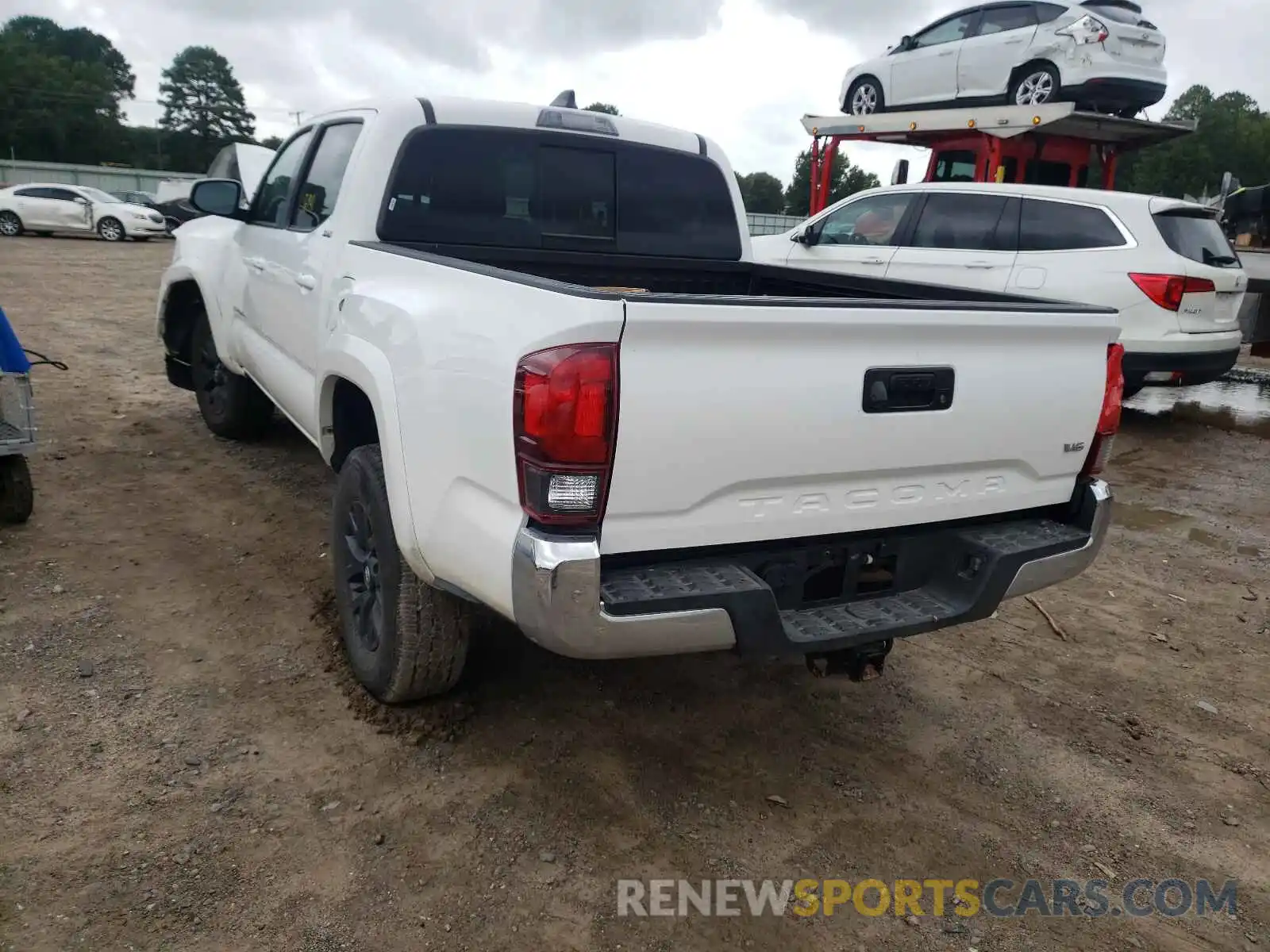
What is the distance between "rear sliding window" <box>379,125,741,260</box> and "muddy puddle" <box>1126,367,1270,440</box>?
6509 mm

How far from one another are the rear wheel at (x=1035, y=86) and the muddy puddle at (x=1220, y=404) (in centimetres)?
357

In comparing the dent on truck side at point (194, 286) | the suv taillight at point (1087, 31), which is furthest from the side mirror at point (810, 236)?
the dent on truck side at point (194, 286)

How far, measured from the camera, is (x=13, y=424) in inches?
167

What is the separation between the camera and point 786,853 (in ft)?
8.52

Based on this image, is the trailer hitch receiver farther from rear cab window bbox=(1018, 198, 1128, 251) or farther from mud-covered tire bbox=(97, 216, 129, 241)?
mud-covered tire bbox=(97, 216, 129, 241)

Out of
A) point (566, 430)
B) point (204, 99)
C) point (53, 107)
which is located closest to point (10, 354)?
point (566, 430)

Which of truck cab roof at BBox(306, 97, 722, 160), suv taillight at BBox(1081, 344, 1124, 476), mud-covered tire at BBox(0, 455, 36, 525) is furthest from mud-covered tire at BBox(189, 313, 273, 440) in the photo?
suv taillight at BBox(1081, 344, 1124, 476)

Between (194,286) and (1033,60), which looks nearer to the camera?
(194,286)

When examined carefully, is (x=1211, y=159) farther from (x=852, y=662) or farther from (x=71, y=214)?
(x=852, y=662)

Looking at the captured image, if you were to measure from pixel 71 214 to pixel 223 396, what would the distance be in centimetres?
2093

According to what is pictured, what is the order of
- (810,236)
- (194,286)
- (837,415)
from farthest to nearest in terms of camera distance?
(810,236), (194,286), (837,415)

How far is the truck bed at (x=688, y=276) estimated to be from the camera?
348 cm

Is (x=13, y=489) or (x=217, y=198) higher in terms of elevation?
(x=217, y=198)

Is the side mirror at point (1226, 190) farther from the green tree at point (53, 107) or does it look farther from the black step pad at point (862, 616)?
the green tree at point (53, 107)
